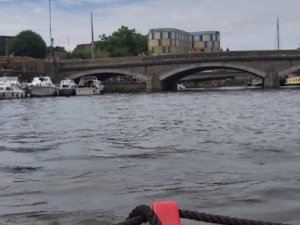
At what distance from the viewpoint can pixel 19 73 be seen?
67625 mm

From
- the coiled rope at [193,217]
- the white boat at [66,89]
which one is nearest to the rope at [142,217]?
the coiled rope at [193,217]

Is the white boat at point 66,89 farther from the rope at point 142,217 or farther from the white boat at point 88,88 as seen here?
the rope at point 142,217

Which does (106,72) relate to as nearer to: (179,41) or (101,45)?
(101,45)

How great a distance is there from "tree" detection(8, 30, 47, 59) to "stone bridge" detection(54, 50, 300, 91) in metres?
24.2

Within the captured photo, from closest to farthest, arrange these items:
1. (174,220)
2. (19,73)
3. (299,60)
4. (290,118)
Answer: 1. (174,220)
2. (290,118)
3. (299,60)
4. (19,73)

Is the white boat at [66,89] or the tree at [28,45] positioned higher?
the tree at [28,45]

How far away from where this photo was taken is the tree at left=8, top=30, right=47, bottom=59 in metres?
95.9

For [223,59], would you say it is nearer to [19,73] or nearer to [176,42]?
[19,73]

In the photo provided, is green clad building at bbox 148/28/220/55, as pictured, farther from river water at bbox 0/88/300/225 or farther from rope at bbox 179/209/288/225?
rope at bbox 179/209/288/225

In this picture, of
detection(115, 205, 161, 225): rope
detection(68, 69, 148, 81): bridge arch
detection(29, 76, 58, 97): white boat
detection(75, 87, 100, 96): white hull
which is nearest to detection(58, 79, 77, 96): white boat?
detection(75, 87, 100, 96): white hull

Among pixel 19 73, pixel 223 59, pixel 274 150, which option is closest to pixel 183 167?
pixel 274 150

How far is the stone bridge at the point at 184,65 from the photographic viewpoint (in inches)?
2532

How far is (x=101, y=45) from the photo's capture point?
106500 millimetres

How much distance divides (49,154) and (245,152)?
12.5 ft
